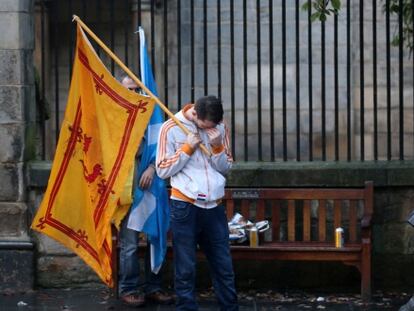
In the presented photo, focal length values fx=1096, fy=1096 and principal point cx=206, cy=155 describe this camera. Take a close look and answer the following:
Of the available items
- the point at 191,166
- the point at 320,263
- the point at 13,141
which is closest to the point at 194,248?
the point at 191,166

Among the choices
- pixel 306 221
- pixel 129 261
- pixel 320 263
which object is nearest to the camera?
pixel 129 261

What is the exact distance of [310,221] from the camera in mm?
9414

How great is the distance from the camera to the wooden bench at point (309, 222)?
29.1 feet

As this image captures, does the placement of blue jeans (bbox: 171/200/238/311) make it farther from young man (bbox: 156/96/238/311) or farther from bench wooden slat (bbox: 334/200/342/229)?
bench wooden slat (bbox: 334/200/342/229)

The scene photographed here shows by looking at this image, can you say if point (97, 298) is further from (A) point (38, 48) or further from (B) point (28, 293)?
(A) point (38, 48)

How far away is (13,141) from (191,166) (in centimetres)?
232

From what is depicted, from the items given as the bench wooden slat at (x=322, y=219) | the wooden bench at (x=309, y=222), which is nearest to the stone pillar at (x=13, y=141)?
the wooden bench at (x=309, y=222)

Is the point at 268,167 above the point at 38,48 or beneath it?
beneath

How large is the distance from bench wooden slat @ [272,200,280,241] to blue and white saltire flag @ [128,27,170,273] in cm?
100

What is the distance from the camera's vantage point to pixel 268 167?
9.43 m

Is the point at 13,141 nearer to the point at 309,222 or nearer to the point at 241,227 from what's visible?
the point at 241,227

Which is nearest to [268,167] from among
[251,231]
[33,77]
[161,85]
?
[251,231]

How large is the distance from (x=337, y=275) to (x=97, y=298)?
2.08 metres

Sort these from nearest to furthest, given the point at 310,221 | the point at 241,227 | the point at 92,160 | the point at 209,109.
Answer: the point at 209,109, the point at 92,160, the point at 241,227, the point at 310,221
